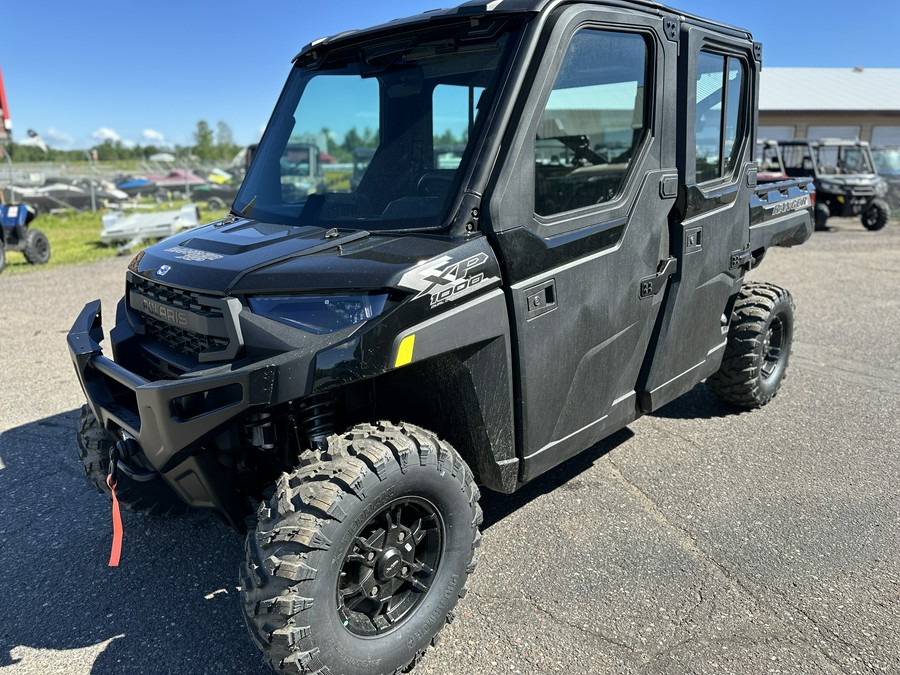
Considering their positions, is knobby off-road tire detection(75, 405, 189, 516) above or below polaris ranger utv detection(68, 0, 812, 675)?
below

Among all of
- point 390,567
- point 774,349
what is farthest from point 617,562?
point 774,349

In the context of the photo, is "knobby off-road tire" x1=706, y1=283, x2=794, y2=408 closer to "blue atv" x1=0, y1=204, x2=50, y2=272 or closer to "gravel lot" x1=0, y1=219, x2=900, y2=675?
"gravel lot" x1=0, y1=219, x2=900, y2=675

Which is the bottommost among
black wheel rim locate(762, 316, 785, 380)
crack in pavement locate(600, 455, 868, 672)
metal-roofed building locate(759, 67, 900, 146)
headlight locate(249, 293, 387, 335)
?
crack in pavement locate(600, 455, 868, 672)

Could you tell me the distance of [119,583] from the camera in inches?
121

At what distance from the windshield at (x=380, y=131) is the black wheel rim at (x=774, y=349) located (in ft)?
10.2

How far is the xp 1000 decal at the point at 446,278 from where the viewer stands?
90.2 inches

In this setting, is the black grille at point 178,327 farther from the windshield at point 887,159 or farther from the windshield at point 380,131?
the windshield at point 887,159

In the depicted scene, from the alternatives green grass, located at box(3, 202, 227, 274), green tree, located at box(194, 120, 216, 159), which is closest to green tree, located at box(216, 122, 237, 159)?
green tree, located at box(194, 120, 216, 159)

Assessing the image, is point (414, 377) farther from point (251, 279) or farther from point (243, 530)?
point (243, 530)

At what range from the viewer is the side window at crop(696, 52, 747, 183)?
357cm

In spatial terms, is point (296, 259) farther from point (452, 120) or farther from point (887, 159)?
point (887, 159)

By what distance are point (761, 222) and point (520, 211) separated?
250cm

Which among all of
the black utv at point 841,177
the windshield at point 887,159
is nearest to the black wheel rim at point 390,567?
the black utv at point 841,177

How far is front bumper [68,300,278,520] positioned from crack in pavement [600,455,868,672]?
2.11 m
